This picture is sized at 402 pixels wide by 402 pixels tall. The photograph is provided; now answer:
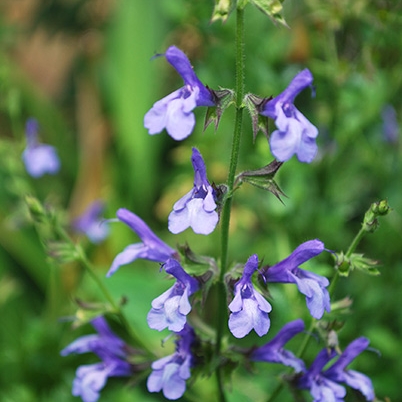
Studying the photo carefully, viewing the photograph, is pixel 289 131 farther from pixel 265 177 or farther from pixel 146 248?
pixel 146 248

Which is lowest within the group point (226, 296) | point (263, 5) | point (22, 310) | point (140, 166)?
point (22, 310)

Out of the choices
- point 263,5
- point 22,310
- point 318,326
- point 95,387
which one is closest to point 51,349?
point 22,310

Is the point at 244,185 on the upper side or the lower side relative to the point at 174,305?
lower

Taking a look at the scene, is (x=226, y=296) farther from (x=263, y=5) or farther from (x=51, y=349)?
(x=51, y=349)

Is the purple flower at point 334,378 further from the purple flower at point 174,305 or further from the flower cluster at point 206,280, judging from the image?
the purple flower at point 174,305

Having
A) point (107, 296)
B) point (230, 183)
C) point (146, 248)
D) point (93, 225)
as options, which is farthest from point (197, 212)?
point (93, 225)

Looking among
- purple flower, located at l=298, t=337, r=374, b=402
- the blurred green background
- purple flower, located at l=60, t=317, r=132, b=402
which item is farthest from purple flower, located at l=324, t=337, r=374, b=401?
purple flower, located at l=60, t=317, r=132, b=402
